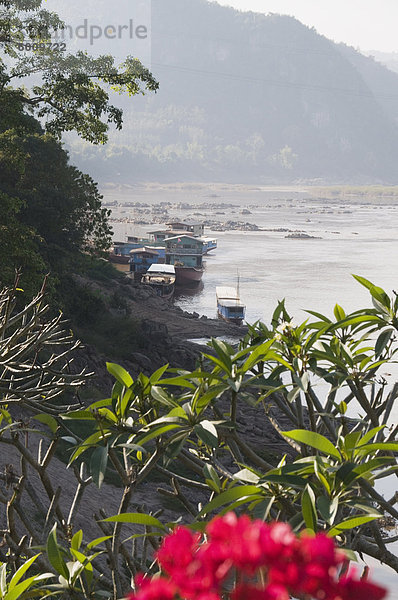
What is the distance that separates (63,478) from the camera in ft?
41.3

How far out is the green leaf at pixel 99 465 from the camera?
2570 mm

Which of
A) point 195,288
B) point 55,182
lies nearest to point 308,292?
point 195,288

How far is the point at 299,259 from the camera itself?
5906cm

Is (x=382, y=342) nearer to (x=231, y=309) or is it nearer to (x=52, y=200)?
(x=52, y=200)

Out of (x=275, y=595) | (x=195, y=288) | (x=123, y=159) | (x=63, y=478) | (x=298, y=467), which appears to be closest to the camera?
(x=275, y=595)

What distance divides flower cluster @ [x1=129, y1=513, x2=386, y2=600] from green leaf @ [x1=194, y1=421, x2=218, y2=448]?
1.70m

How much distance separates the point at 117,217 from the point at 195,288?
55.7 m

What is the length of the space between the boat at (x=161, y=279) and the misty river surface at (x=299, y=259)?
50.1 inches

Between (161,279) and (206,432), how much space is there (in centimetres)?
3930

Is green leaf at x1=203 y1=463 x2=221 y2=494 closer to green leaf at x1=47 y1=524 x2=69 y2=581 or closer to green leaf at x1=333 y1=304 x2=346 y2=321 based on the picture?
green leaf at x1=47 y1=524 x2=69 y2=581

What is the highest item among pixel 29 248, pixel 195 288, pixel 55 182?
pixel 55 182

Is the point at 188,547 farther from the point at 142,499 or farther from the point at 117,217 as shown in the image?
the point at 117,217

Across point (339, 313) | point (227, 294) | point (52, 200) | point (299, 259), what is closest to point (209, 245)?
point (299, 259)

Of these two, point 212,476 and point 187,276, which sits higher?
point 212,476
